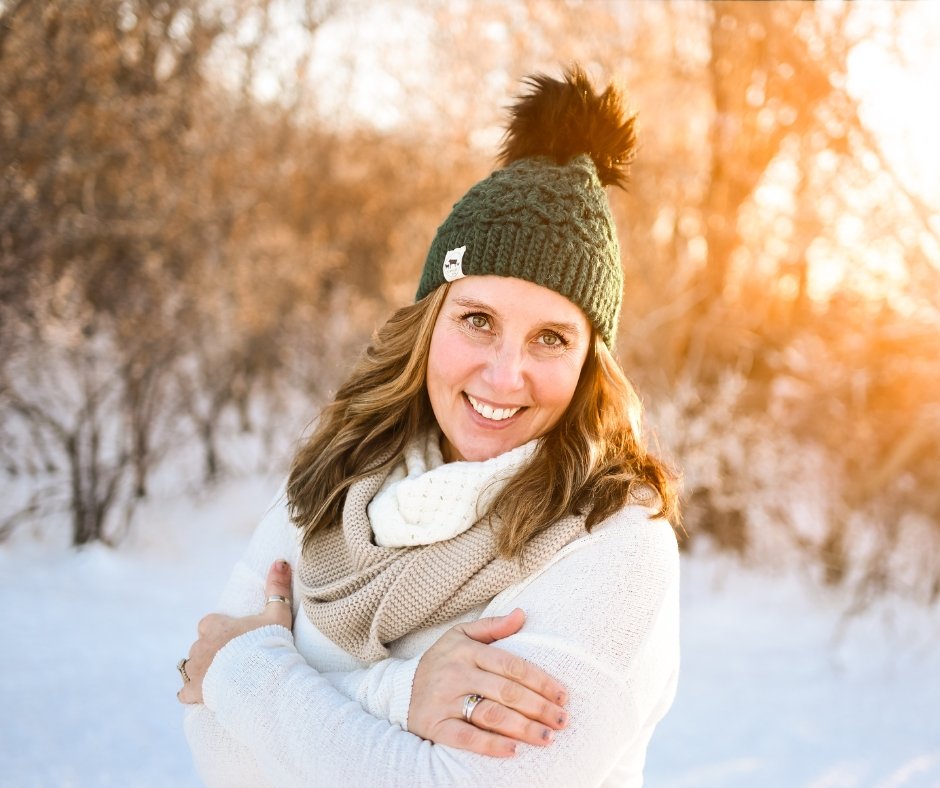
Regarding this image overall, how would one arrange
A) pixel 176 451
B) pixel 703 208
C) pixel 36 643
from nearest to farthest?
pixel 36 643 → pixel 176 451 → pixel 703 208

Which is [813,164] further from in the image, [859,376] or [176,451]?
[176,451]

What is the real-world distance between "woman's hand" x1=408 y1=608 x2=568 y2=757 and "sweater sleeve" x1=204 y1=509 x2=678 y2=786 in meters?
0.02

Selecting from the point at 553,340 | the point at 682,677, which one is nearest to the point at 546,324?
the point at 553,340

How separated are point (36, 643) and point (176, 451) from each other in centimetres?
243

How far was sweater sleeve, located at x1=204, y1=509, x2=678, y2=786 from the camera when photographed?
3.95 feet

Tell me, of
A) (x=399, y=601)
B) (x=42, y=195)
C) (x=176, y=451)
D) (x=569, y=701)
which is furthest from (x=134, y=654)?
(x=42, y=195)

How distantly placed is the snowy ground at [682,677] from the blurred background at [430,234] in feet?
0.95

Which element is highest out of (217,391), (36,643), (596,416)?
(217,391)

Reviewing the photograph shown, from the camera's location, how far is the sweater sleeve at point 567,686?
1.21 meters

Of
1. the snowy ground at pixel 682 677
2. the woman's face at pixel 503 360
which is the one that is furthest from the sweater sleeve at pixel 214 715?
the snowy ground at pixel 682 677

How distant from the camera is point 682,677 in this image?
14.2 feet

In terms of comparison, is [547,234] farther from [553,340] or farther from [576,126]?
[576,126]

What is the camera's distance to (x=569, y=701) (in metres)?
1.21

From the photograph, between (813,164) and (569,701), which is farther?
(813,164)
